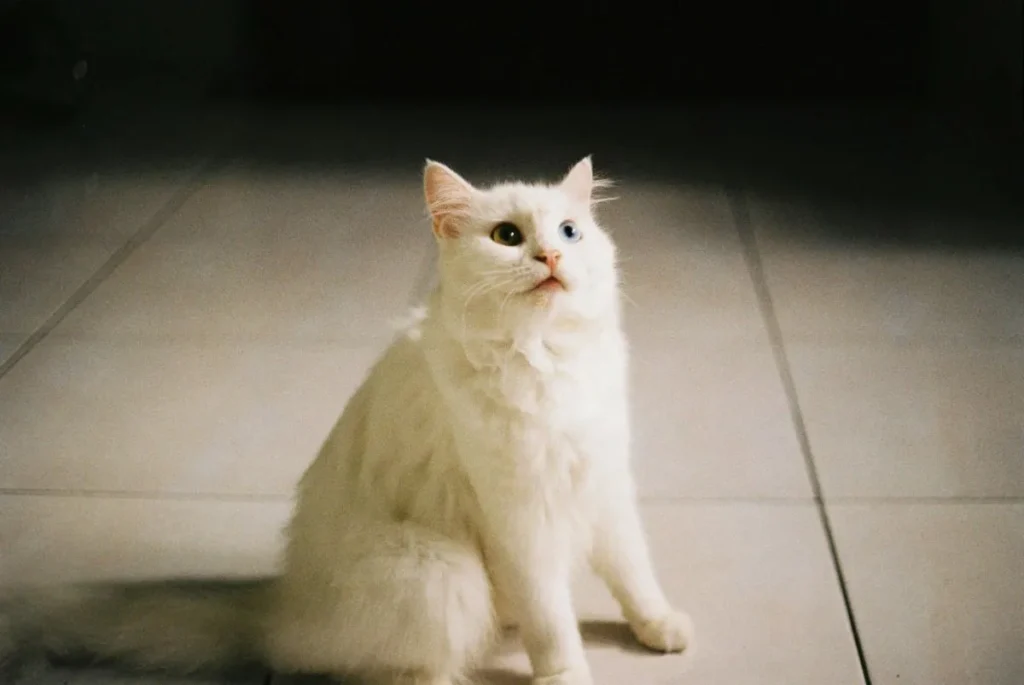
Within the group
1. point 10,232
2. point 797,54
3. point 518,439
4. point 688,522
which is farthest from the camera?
point 797,54

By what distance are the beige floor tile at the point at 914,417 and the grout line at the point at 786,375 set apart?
1 centimetres

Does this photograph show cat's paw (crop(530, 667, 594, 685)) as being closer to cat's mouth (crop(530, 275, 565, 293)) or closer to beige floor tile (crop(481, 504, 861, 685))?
beige floor tile (crop(481, 504, 861, 685))

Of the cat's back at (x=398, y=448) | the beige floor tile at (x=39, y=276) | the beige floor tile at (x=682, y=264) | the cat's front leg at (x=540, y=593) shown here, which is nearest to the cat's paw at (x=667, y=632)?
the cat's front leg at (x=540, y=593)

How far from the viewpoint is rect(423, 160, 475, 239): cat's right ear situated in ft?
3.09

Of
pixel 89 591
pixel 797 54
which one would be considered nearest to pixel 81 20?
pixel 797 54

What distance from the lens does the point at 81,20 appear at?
3.13 meters

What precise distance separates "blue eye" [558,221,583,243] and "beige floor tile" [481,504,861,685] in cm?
46

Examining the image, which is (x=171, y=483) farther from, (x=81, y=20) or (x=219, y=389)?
(x=81, y=20)

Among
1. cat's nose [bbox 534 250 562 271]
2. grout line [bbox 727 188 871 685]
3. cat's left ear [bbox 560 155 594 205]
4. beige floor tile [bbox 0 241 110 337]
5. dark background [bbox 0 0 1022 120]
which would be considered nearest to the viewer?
cat's nose [bbox 534 250 562 271]

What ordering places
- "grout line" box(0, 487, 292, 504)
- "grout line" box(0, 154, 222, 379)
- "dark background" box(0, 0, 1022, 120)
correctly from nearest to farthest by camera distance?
1. "grout line" box(0, 487, 292, 504)
2. "grout line" box(0, 154, 222, 379)
3. "dark background" box(0, 0, 1022, 120)

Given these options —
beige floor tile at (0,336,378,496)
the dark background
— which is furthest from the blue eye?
the dark background

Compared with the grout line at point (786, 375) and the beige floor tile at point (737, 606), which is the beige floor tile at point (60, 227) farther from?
the grout line at point (786, 375)

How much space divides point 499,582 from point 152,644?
14.3 inches

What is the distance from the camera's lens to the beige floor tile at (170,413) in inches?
55.7
